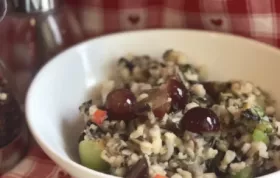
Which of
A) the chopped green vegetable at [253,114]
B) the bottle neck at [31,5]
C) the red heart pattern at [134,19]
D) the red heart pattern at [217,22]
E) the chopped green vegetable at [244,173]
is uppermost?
the bottle neck at [31,5]

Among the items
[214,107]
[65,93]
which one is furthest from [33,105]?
[214,107]

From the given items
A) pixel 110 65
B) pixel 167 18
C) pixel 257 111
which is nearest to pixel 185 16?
pixel 167 18

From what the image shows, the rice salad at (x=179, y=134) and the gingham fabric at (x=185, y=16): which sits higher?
the gingham fabric at (x=185, y=16)

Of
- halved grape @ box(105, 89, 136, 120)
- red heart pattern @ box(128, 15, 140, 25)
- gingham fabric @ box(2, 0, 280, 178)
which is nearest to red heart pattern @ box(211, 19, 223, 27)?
gingham fabric @ box(2, 0, 280, 178)

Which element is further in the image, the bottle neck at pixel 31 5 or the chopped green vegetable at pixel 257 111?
the bottle neck at pixel 31 5

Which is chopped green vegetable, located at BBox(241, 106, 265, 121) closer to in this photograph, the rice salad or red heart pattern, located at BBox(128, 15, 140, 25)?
the rice salad

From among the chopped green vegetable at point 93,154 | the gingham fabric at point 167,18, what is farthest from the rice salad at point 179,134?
the gingham fabric at point 167,18

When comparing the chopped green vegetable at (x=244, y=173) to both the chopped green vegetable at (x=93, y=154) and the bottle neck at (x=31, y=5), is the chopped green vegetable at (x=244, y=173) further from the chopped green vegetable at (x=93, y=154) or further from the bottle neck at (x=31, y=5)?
the bottle neck at (x=31, y=5)

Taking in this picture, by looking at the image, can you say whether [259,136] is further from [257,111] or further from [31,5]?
[31,5]

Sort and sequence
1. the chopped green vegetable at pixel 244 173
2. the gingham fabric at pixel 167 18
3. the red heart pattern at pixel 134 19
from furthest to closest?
the red heart pattern at pixel 134 19, the gingham fabric at pixel 167 18, the chopped green vegetable at pixel 244 173
